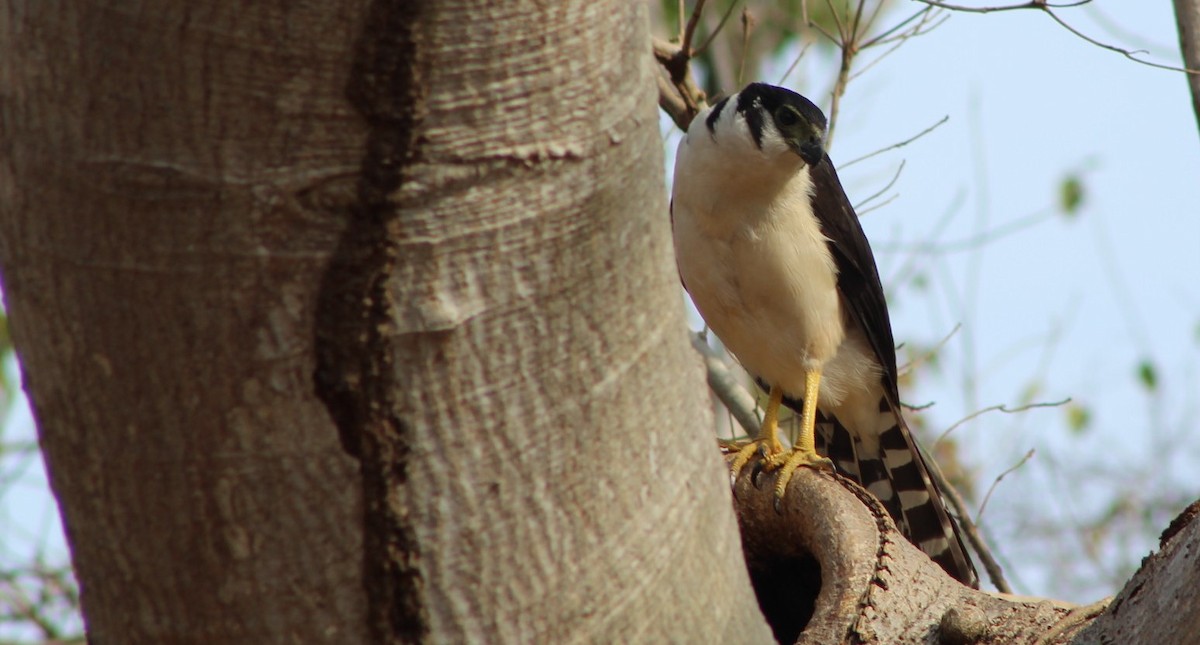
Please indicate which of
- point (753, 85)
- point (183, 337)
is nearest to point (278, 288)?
point (183, 337)

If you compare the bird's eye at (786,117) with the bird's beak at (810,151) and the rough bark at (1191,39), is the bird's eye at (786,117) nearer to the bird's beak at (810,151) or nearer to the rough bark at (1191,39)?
the bird's beak at (810,151)

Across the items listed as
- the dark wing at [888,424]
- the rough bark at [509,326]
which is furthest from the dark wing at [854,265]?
the rough bark at [509,326]

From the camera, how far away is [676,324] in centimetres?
150

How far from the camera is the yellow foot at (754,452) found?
12.0 ft

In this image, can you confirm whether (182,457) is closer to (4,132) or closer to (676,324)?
(4,132)

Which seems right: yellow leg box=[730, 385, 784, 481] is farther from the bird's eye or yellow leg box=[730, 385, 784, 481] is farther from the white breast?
the bird's eye

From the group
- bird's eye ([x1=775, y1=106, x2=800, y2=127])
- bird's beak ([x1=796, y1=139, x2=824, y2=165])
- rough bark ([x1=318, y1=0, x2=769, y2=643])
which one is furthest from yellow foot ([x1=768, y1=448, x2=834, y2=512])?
rough bark ([x1=318, y1=0, x2=769, y2=643])

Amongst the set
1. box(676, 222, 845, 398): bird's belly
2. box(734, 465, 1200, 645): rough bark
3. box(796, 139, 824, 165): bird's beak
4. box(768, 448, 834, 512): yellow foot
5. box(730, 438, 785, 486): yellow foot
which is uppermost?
box(796, 139, 824, 165): bird's beak

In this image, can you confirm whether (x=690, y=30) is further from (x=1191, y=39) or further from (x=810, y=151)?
(x=1191, y=39)

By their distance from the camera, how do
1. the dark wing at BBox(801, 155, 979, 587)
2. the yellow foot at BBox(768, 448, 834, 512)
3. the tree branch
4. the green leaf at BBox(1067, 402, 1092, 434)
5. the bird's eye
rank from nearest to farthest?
the tree branch < the yellow foot at BBox(768, 448, 834, 512) < the bird's eye < the dark wing at BBox(801, 155, 979, 587) < the green leaf at BBox(1067, 402, 1092, 434)

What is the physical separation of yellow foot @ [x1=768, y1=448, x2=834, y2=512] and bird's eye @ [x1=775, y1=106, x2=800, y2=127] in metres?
1.04

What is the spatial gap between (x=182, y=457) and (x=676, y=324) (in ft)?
1.95

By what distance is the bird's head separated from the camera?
3.82 metres

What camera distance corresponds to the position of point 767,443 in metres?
3.85
